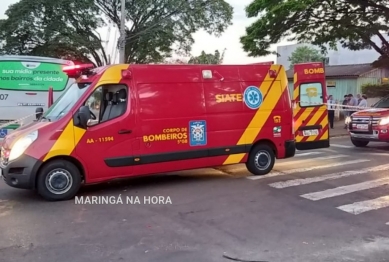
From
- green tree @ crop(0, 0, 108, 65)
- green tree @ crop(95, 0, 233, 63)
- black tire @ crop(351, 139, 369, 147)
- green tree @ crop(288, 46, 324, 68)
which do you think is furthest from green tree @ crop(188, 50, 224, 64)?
green tree @ crop(288, 46, 324, 68)

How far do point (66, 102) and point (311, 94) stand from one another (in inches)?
245

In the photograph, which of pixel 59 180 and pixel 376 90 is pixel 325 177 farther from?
pixel 376 90

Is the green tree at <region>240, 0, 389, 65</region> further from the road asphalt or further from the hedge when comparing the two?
the road asphalt

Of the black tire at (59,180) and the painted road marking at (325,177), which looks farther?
the painted road marking at (325,177)

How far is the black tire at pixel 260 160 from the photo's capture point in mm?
9086

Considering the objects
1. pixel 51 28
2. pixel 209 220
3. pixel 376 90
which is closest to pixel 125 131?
pixel 209 220

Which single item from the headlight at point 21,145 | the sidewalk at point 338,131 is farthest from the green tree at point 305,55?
the headlight at point 21,145

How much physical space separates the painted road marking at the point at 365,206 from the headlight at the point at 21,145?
485 centimetres

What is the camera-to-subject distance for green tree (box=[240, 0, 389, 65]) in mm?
18791

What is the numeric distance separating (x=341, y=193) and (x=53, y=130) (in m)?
4.91

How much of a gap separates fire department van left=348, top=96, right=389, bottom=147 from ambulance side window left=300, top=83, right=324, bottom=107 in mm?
2791

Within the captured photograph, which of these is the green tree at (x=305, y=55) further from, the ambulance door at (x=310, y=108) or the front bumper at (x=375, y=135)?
the ambulance door at (x=310, y=108)

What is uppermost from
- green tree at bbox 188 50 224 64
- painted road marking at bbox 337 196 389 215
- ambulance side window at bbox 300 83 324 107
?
green tree at bbox 188 50 224 64

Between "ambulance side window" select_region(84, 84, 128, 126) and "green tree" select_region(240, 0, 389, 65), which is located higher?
"green tree" select_region(240, 0, 389, 65)
